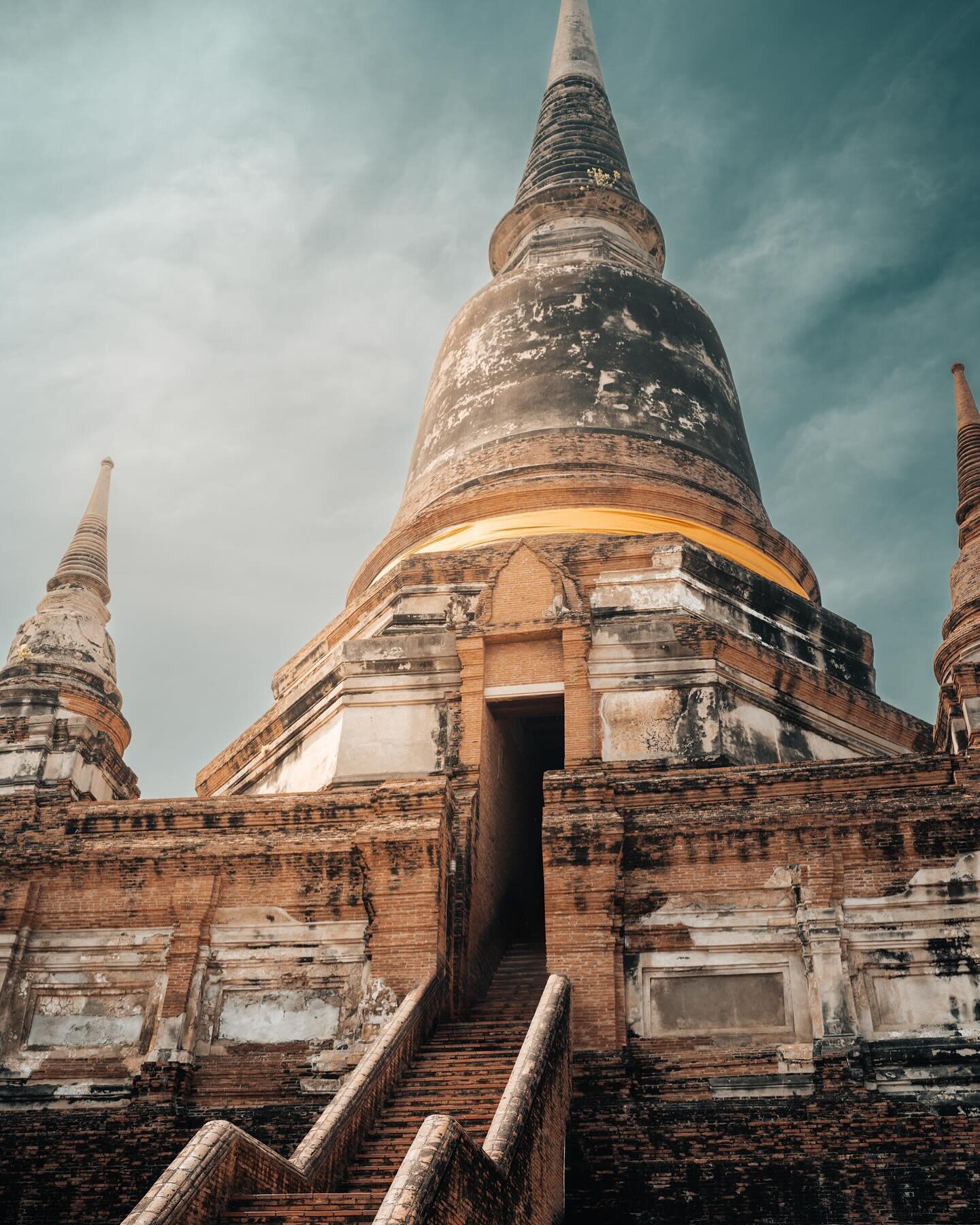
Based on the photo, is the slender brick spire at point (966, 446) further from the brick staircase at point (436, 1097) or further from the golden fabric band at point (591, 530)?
the brick staircase at point (436, 1097)

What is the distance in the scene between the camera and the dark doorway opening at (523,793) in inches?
560

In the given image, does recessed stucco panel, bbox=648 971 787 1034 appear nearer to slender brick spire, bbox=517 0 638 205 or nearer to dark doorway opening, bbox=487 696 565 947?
dark doorway opening, bbox=487 696 565 947

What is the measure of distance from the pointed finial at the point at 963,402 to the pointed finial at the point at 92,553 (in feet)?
37.2

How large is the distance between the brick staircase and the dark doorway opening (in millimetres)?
1762

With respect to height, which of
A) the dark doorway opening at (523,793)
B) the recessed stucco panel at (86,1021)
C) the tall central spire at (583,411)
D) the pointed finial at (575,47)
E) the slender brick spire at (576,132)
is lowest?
the recessed stucco panel at (86,1021)

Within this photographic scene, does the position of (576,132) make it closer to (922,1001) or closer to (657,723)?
(657,723)

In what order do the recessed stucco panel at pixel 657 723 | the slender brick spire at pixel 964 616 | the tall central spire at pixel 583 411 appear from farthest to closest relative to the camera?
the tall central spire at pixel 583 411, the recessed stucco panel at pixel 657 723, the slender brick spire at pixel 964 616

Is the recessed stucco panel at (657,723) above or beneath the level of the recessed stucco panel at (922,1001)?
above

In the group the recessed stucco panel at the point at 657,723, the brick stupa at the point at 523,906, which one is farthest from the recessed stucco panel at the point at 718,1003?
the recessed stucco panel at the point at 657,723

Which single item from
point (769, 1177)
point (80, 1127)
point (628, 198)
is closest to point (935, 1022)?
point (769, 1177)

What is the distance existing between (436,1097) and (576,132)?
21446 millimetres

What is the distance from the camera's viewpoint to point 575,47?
30.7 m

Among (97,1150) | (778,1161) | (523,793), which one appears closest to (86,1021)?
(97,1150)

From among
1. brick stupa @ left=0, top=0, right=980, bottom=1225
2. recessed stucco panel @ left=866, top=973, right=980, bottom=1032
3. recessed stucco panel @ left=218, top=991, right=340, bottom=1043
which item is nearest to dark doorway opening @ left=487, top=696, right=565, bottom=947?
brick stupa @ left=0, top=0, right=980, bottom=1225
